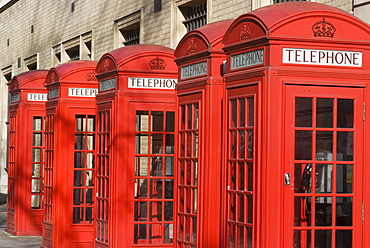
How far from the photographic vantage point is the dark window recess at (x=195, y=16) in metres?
15.0

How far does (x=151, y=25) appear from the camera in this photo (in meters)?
16.8

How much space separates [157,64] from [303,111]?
369 centimetres

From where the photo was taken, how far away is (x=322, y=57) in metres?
6.86

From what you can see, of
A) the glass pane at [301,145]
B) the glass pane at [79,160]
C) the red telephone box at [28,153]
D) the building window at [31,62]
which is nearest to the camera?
the glass pane at [301,145]

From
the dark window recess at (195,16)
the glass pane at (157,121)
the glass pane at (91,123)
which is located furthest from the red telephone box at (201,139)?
the dark window recess at (195,16)

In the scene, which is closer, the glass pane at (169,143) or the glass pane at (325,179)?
the glass pane at (325,179)

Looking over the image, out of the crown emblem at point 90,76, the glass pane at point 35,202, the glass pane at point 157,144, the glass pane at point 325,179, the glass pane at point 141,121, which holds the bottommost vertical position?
the glass pane at point 35,202

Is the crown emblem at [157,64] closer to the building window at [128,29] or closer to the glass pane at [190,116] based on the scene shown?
the glass pane at [190,116]

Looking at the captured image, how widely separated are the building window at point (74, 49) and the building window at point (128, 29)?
6.79 ft

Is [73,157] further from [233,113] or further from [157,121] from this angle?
[233,113]

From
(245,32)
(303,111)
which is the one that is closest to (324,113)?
(303,111)

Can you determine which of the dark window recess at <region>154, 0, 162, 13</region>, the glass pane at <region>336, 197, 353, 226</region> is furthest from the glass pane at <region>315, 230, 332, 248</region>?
the dark window recess at <region>154, 0, 162, 13</region>

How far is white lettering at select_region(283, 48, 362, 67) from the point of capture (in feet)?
→ 22.3

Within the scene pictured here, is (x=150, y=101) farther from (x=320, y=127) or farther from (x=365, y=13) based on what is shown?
(x=320, y=127)
